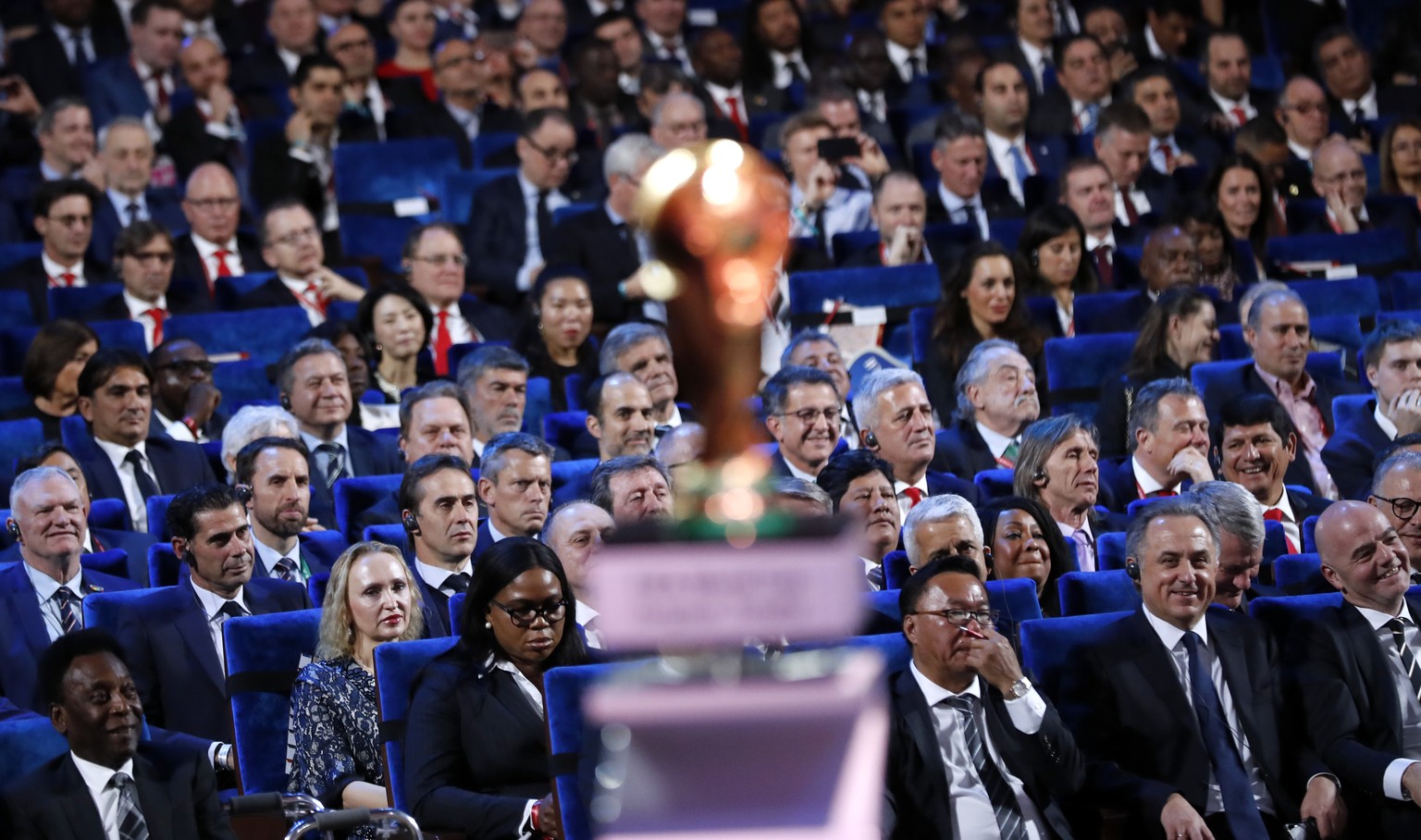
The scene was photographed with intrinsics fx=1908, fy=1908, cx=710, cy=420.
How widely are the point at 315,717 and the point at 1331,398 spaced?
3.08 m

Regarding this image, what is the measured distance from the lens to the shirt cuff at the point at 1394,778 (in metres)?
3.41

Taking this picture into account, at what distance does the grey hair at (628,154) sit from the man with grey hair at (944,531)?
2462mm

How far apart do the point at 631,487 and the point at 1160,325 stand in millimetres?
Result: 1851

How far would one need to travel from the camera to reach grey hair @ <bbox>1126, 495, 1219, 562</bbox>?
3.70 metres

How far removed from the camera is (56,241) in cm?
588

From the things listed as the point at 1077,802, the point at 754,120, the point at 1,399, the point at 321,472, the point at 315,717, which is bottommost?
the point at 1077,802

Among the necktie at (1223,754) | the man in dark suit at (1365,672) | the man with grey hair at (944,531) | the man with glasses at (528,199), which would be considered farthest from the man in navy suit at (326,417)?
the man in dark suit at (1365,672)

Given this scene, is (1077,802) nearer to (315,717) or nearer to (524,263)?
(315,717)

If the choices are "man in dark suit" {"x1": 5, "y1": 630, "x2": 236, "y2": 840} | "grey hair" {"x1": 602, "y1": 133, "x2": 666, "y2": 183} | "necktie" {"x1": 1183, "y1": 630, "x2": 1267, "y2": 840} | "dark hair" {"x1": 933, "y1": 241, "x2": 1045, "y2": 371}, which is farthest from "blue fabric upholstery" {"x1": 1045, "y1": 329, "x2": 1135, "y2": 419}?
"man in dark suit" {"x1": 5, "y1": 630, "x2": 236, "y2": 840}

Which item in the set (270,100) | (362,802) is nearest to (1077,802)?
(362,802)

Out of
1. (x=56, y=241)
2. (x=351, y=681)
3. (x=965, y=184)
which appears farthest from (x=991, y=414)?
(x=56, y=241)

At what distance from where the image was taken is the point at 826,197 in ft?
20.8

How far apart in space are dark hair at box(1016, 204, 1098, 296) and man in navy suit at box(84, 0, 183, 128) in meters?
3.17

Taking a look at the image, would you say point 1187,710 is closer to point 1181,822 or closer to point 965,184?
point 1181,822
